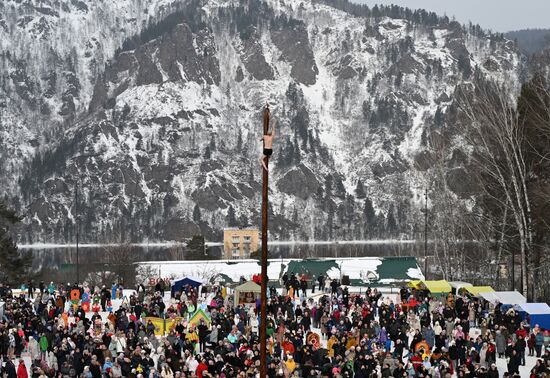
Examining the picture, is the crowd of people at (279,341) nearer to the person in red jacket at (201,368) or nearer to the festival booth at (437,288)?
the person in red jacket at (201,368)

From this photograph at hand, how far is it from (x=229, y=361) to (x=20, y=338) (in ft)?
30.2

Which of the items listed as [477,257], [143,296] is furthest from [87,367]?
[477,257]

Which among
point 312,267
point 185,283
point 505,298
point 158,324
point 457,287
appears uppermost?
point 312,267

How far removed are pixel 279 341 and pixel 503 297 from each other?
11.6 meters

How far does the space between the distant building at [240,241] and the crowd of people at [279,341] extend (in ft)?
386

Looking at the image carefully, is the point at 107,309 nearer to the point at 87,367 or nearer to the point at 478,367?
the point at 87,367

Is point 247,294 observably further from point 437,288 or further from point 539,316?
point 539,316

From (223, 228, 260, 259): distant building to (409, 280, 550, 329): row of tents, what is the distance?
11526 centimetres

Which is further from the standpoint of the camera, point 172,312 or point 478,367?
point 172,312

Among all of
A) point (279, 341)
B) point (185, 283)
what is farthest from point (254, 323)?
point (185, 283)

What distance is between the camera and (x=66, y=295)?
39.4m

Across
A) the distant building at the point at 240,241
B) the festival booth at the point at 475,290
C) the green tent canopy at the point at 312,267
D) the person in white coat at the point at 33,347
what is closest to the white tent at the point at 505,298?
the festival booth at the point at 475,290

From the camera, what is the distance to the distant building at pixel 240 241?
155125mm

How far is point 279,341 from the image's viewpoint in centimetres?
2789
